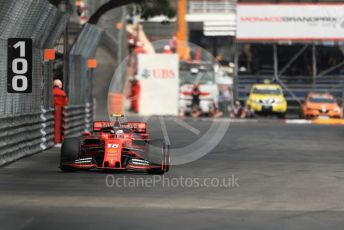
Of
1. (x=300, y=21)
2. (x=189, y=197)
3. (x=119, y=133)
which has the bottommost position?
(x=189, y=197)

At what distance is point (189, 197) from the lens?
519 inches

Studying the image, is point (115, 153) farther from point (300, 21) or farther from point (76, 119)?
point (300, 21)

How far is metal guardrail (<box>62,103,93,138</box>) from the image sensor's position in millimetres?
26091

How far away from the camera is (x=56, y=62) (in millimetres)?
28016

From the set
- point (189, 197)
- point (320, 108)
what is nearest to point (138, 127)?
point (189, 197)

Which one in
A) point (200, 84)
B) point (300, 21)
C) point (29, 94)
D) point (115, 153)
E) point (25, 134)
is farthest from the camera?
point (300, 21)

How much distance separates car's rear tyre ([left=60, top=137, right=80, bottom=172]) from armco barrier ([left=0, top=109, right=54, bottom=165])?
1379 millimetres

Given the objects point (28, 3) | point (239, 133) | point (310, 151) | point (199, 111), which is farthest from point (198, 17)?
point (28, 3)

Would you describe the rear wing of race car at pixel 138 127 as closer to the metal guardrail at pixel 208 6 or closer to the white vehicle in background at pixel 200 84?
the white vehicle in background at pixel 200 84

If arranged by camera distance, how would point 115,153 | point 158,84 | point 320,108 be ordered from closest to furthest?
1. point 115,153
2. point 320,108
3. point 158,84

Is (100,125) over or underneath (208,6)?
underneath

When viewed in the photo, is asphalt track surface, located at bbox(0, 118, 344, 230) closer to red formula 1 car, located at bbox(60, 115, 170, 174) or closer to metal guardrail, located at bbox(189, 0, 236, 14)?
red formula 1 car, located at bbox(60, 115, 170, 174)

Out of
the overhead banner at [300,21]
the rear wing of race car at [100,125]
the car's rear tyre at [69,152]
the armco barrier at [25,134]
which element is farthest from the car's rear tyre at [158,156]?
the overhead banner at [300,21]

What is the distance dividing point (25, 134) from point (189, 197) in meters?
7.66
